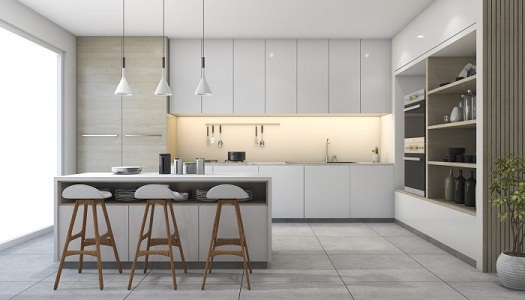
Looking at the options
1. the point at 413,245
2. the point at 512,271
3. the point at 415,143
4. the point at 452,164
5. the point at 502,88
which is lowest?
the point at 413,245

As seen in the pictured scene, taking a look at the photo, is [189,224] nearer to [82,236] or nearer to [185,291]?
[185,291]

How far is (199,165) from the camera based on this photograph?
4723 mm

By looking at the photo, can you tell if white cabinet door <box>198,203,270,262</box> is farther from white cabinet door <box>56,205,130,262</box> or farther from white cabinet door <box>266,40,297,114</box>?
white cabinet door <box>266,40,297,114</box>

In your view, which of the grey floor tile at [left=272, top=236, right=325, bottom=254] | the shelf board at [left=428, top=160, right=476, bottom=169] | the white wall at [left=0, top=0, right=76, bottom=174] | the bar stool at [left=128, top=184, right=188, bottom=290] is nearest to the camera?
the bar stool at [left=128, top=184, right=188, bottom=290]

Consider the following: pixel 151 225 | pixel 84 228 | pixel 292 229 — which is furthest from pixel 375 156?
pixel 84 228

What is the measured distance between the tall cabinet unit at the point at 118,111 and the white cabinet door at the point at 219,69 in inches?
30.9

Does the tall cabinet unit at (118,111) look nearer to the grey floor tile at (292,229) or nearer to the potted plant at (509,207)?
the grey floor tile at (292,229)

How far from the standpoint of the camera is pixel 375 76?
7246mm

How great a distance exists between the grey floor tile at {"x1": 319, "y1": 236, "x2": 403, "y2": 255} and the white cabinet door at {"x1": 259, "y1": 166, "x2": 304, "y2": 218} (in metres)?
1.19

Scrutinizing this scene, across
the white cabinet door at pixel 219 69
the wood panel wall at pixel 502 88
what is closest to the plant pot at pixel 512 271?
the wood panel wall at pixel 502 88

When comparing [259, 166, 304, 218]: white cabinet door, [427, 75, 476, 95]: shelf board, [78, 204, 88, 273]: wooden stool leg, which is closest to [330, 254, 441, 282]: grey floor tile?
[427, 75, 476, 95]: shelf board

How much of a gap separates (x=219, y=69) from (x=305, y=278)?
415 centimetres

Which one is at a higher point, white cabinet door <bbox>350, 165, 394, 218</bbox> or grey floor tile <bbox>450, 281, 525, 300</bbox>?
white cabinet door <bbox>350, 165, 394, 218</bbox>

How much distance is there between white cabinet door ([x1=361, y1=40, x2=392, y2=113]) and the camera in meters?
7.24
